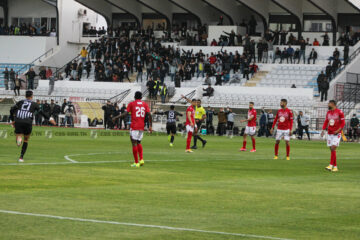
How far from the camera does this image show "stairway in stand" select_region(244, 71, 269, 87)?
197 feet

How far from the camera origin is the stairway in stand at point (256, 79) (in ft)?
197

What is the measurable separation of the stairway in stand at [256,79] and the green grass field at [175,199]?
3591 cm

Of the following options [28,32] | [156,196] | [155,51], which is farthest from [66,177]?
[28,32]

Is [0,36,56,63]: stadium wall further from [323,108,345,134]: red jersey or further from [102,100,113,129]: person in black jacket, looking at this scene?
[323,108,345,134]: red jersey

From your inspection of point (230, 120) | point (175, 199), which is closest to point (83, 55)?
point (230, 120)

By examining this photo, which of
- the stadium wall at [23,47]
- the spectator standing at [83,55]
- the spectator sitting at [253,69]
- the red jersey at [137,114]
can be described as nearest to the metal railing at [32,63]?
the stadium wall at [23,47]

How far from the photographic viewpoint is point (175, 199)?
14.0 metres

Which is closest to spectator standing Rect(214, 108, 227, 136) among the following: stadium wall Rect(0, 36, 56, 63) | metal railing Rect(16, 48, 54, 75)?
metal railing Rect(16, 48, 54, 75)

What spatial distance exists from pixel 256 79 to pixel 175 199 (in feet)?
156

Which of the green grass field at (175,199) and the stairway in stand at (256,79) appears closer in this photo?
the green grass field at (175,199)

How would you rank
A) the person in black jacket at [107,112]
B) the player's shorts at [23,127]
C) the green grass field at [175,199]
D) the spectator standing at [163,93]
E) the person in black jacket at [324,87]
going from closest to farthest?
1. the green grass field at [175,199]
2. the player's shorts at [23,127]
3. the person in black jacket at [107,112]
4. the person in black jacket at [324,87]
5. the spectator standing at [163,93]

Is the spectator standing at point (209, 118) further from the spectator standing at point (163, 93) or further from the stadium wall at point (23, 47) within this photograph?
the stadium wall at point (23, 47)

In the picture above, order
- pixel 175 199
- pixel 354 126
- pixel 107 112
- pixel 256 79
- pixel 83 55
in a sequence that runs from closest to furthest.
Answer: pixel 175 199
pixel 354 126
pixel 107 112
pixel 256 79
pixel 83 55

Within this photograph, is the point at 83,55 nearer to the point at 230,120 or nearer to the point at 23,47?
the point at 23,47
